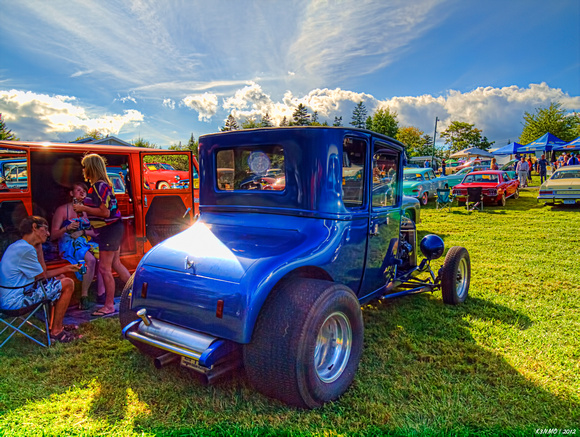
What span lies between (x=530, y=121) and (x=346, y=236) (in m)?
55.1

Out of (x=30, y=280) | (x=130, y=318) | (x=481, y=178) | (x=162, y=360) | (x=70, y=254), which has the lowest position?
(x=162, y=360)

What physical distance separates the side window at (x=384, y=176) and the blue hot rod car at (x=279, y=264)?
0.8 inches

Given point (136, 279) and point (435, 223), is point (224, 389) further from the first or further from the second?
point (435, 223)

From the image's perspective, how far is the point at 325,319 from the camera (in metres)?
2.72

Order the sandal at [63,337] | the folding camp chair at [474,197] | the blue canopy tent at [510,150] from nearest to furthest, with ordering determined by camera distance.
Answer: the sandal at [63,337]
the folding camp chair at [474,197]
the blue canopy tent at [510,150]

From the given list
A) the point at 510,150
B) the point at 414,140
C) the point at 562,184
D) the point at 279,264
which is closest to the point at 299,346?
the point at 279,264

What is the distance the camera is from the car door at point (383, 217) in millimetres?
3773

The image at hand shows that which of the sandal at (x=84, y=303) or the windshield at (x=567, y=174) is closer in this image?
the sandal at (x=84, y=303)

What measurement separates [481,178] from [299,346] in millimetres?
15910

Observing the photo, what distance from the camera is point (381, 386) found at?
123 inches

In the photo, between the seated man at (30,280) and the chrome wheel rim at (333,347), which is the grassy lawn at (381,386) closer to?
the chrome wheel rim at (333,347)

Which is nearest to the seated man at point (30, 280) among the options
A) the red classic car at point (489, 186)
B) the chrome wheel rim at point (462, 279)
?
the chrome wheel rim at point (462, 279)

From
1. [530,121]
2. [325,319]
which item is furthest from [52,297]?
[530,121]

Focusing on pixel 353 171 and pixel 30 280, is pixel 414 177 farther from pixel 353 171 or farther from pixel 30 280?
pixel 30 280
